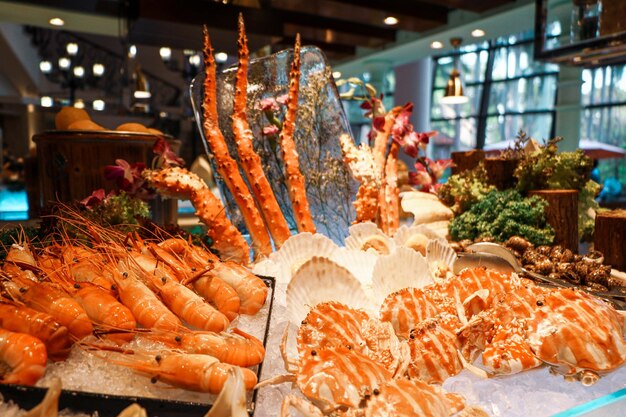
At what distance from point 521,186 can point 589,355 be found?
3.59 feet

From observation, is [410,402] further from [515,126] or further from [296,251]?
[515,126]

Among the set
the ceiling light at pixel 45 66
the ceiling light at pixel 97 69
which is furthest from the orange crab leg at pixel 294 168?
the ceiling light at pixel 97 69

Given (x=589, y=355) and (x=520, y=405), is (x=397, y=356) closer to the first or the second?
(x=520, y=405)

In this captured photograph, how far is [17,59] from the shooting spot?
6.42m

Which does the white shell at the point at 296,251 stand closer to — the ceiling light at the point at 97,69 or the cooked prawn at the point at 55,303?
the cooked prawn at the point at 55,303

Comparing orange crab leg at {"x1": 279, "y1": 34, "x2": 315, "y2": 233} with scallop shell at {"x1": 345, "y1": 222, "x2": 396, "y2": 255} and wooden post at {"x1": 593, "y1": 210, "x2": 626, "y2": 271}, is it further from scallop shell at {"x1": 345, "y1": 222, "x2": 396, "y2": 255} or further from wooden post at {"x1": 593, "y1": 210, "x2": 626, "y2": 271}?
wooden post at {"x1": 593, "y1": 210, "x2": 626, "y2": 271}

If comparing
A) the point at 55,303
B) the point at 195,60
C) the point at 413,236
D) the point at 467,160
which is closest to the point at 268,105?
the point at 413,236

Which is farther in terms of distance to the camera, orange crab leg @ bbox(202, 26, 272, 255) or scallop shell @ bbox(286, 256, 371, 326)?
orange crab leg @ bbox(202, 26, 272, 255)

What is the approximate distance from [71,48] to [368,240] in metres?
7.19

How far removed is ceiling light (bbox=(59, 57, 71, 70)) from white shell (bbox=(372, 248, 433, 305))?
24.5ft

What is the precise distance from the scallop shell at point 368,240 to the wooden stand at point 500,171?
2.12 feet

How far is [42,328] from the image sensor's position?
2.44 feet

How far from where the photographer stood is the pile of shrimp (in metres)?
0.70

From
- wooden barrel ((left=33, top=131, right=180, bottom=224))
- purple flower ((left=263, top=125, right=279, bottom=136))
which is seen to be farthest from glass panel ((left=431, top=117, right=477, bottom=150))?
wooden barrel ((left=33, top=131, right=180, bottom=224))
